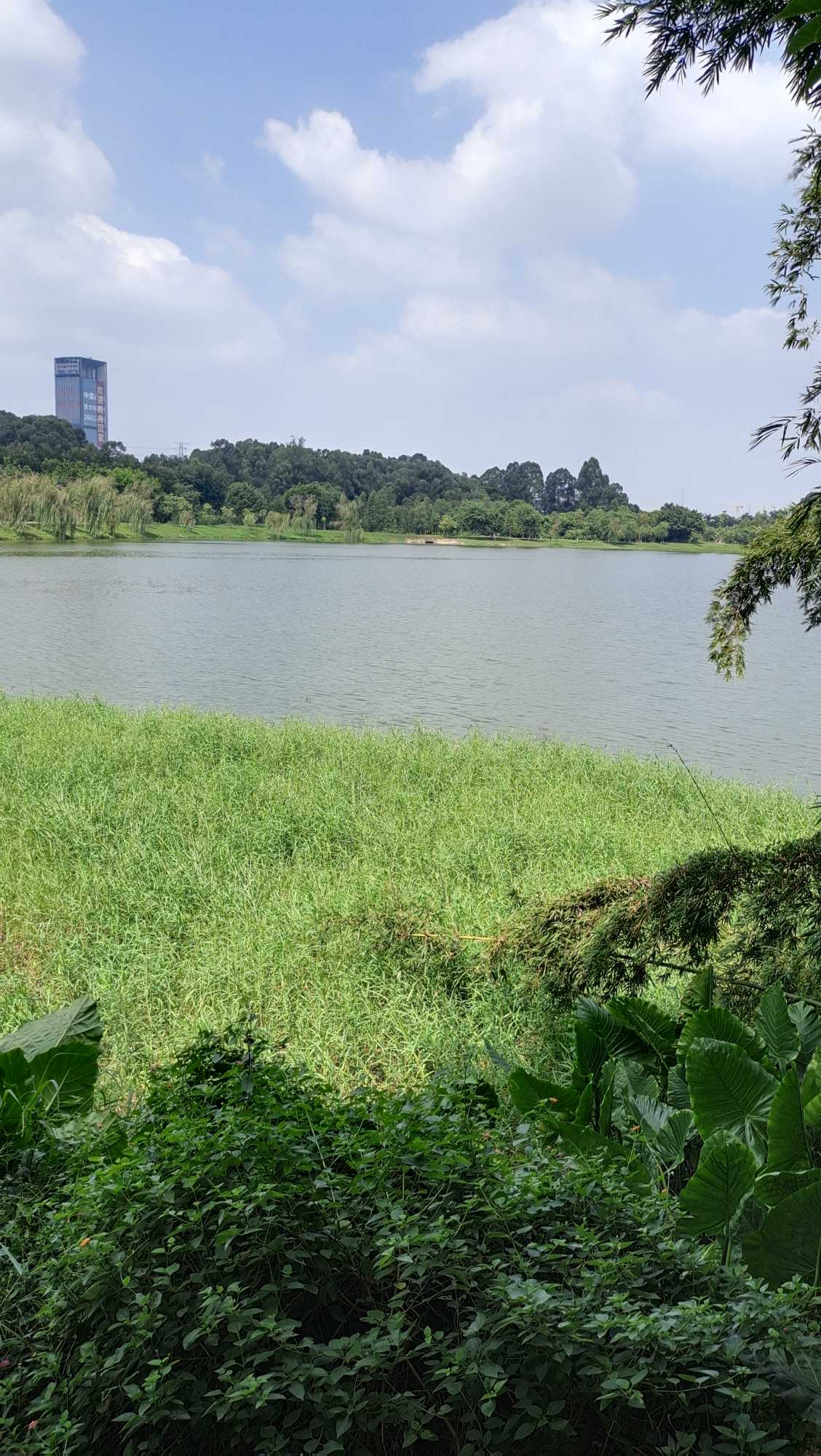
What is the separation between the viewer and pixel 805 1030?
2.37m

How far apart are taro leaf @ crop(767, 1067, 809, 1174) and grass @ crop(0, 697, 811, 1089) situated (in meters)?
1.55

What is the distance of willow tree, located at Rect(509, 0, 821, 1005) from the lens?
8.57 feet

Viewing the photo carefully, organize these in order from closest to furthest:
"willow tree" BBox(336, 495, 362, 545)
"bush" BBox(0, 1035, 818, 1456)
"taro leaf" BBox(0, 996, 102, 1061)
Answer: "bush" BBox(0, 1035, 818, 1456) < "taro leaf" BBox(0, 996, 102, 1061) < "willow tree" BBox(336, 495, 362, 545)

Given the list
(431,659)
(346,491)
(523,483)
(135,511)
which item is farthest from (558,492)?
(431,659)

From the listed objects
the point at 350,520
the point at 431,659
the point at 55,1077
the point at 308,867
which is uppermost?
the point at 350,520

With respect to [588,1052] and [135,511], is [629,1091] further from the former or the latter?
[135,511]

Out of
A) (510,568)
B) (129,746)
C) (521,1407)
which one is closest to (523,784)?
(129,746)

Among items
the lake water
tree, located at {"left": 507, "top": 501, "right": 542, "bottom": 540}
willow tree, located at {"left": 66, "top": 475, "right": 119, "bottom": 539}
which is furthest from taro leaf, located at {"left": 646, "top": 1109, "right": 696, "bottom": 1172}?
tree, located at {"left": 507, "top": 501, "right": 542, "bottom": 540}

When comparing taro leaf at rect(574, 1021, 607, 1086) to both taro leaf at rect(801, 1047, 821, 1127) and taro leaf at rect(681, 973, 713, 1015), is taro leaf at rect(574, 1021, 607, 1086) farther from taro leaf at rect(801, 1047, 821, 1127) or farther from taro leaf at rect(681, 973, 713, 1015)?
taro leaf at rect(801, 1047, 821, 1127)

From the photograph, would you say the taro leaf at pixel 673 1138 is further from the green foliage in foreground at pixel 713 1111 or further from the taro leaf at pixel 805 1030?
the taro leaf at pixel 805 1030

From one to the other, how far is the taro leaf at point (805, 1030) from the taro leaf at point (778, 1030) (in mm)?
82

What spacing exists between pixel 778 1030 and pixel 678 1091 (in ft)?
0.91

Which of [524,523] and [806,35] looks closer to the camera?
[806,35]

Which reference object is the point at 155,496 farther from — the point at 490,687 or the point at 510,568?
the point at 490,687
